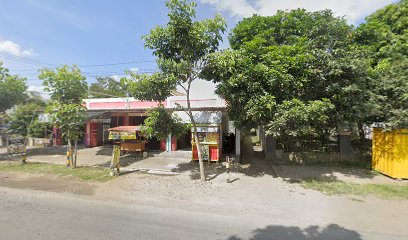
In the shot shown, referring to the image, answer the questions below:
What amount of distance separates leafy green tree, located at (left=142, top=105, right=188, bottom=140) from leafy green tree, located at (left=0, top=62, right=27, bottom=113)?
47.3 ft

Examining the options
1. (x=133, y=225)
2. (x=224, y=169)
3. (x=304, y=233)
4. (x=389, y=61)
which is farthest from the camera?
(x=224, y=169)

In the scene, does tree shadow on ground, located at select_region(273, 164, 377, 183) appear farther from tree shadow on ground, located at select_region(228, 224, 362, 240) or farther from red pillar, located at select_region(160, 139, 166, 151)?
red pillar, located at select_region(160, 139, 166, 151)

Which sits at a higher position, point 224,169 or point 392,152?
point 392,152

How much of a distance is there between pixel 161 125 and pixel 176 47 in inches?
128

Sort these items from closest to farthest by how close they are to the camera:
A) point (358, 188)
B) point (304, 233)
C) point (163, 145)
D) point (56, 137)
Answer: point (304, 233), point (358, 188), point (163, 145), point (56, 137)

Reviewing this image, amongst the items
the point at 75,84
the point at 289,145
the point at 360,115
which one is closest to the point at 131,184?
the point at 75,84

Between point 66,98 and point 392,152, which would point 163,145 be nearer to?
point 66,98

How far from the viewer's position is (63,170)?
9.87m

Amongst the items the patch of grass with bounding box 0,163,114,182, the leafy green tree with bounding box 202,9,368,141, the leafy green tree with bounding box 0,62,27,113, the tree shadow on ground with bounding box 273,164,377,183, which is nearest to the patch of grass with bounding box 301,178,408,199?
the tree shadow on ground with bounding box 273,164,377,183

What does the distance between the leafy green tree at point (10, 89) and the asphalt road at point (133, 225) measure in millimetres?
14157

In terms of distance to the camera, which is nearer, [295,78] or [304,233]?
[304,233]

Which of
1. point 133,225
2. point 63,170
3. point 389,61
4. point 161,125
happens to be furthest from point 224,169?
point 389,61

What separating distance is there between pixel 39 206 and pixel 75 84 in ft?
21.3

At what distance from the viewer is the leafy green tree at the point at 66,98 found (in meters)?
9.96
